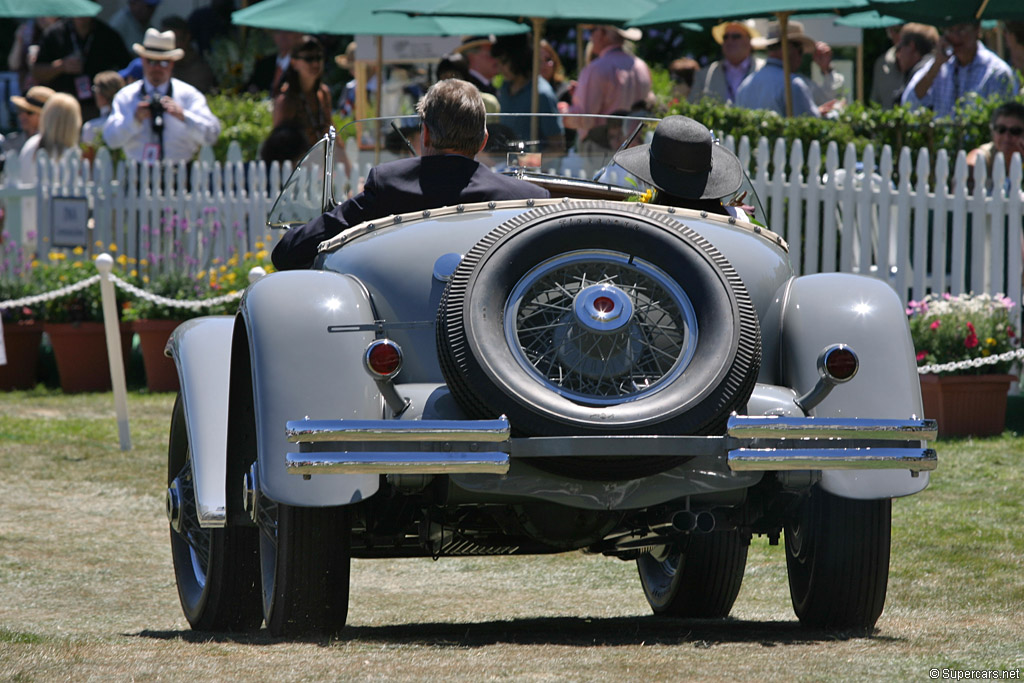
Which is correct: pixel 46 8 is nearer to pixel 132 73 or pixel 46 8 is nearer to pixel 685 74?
pixel 132 73

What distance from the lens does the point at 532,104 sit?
11539 mm

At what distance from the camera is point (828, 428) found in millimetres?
3562

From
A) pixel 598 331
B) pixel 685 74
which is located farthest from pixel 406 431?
pixel 685 74

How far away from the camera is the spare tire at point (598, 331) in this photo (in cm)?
354

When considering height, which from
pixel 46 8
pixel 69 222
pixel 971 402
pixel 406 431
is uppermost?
pixel 46 8

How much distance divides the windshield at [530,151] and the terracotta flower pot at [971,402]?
3.03 m

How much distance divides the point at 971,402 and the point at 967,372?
17cm

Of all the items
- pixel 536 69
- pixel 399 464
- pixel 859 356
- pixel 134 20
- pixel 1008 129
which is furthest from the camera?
pixel 134 20

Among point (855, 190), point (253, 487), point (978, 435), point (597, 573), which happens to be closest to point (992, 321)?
point (978, 435)

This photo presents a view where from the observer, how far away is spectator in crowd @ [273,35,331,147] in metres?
12.8

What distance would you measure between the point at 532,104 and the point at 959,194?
12.5 feet

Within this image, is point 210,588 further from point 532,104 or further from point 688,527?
point 532,104

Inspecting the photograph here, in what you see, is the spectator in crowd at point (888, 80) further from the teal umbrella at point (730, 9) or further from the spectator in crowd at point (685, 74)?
the teal umbrella at point (730, 9)

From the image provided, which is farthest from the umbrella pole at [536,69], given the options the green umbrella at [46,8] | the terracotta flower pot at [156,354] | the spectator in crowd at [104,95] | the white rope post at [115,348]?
the green umbrella at [46,8]
